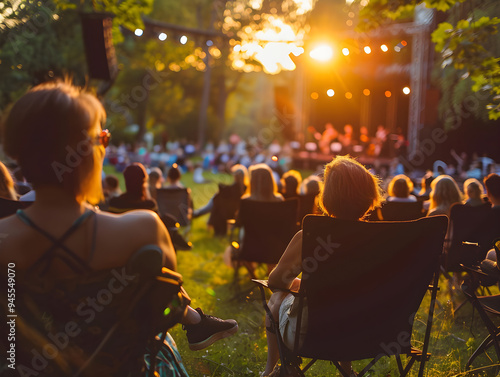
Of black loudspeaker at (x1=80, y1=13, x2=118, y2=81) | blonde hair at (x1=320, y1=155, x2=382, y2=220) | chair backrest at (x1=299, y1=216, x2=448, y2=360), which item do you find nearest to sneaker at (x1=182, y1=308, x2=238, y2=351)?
chair backrest at (x1=299, y1=216, x2=448, y2=360)

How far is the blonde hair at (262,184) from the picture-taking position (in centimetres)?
543

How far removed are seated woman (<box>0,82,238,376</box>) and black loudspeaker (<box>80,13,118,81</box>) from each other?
7.24 metres

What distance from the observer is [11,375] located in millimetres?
1787

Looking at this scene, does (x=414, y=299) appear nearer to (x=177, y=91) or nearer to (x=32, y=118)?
(x=32, y=118)

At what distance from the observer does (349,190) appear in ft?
8.25

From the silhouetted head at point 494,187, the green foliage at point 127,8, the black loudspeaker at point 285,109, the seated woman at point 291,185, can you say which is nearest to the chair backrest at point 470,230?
the silhouetted head at point 494,187

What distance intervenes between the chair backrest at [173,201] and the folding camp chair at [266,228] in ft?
8.35

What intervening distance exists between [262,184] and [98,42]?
5.19 metres

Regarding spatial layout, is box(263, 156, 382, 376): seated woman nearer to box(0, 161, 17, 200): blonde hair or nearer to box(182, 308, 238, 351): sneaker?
box(182, 308, 238, 351): sneaker

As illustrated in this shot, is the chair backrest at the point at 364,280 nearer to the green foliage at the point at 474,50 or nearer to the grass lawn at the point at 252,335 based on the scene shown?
the grass lawn at the point at 252,335

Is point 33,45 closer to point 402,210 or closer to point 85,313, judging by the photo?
point 402,210

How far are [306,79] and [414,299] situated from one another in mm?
21997

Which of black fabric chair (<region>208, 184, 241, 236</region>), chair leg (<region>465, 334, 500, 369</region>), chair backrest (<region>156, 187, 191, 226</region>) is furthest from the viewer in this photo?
black fabric chair (<region>208, 184, 241, 236</region>)

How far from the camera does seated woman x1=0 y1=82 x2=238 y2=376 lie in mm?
1604
